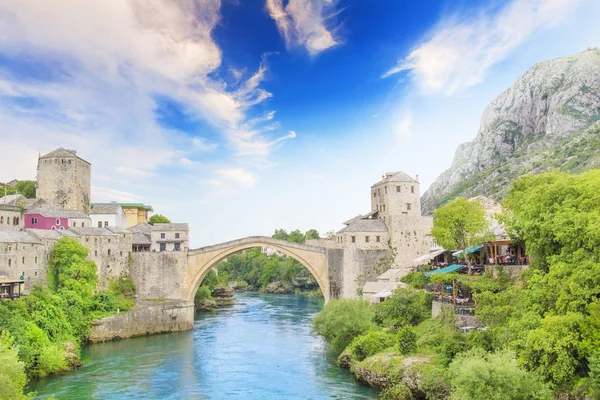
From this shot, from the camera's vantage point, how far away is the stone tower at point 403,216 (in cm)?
4861

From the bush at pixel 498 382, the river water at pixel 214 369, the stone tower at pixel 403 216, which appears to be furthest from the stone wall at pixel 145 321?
the bush at pixel 498 382

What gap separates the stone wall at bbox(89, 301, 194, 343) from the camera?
41.2 meters

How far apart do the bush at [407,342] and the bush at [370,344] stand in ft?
6.24

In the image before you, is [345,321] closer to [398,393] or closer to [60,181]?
[398,393]

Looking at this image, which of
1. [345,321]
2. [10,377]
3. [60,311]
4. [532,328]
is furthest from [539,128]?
[10,377]

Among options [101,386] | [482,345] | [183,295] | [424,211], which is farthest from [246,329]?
[424,211]

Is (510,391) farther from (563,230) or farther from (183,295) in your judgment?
(183,295)

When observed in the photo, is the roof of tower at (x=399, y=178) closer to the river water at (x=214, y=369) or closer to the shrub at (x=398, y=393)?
the river water at (x=214, y=369)

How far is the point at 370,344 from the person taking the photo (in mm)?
29250

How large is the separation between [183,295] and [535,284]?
112 ft

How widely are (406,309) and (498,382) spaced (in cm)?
1367

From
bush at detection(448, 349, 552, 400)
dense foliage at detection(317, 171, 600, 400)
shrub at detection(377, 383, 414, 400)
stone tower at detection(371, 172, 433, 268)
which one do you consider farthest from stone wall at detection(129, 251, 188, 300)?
bush at detection(448, 349, 552, 400)

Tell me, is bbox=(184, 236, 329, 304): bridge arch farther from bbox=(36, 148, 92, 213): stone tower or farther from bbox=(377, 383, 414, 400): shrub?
bbox=(377, 383, 414, 400): shrub

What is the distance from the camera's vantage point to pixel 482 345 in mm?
22688
